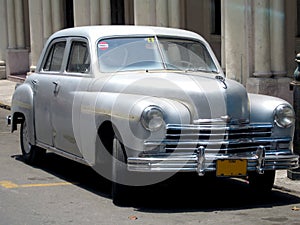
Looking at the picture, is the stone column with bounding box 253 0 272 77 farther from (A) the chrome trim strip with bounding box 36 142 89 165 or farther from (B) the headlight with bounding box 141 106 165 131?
(B) the headlight with bounding box 141 106 165 131

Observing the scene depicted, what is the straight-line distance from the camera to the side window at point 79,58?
8.60 metres

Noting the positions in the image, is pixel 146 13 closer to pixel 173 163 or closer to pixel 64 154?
pixel 64 154

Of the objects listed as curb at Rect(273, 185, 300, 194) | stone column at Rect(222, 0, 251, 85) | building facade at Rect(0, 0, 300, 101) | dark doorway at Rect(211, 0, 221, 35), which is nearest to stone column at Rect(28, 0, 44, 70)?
building facade at Rect(0, 0, 300, 101)

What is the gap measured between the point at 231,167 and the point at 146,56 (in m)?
1.86

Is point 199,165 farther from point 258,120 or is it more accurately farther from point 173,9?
point 173,9

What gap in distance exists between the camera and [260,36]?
44.9 feet

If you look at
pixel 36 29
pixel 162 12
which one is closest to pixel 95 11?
pixel 162 12

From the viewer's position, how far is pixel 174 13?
16.6m

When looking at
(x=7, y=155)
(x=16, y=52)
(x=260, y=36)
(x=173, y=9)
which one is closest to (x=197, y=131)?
(x=7, y=155)

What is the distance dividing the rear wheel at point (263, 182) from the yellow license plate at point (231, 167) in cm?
74

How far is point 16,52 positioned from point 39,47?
2799 mm

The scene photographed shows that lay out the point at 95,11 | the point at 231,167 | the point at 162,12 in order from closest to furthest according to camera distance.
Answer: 1. the point at 231,167
2. the point at 162,12
3. the point at 95,11

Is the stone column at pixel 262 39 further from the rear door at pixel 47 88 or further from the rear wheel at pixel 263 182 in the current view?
the rear wheel at pixel 263 182

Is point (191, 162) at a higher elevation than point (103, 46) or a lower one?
lower
